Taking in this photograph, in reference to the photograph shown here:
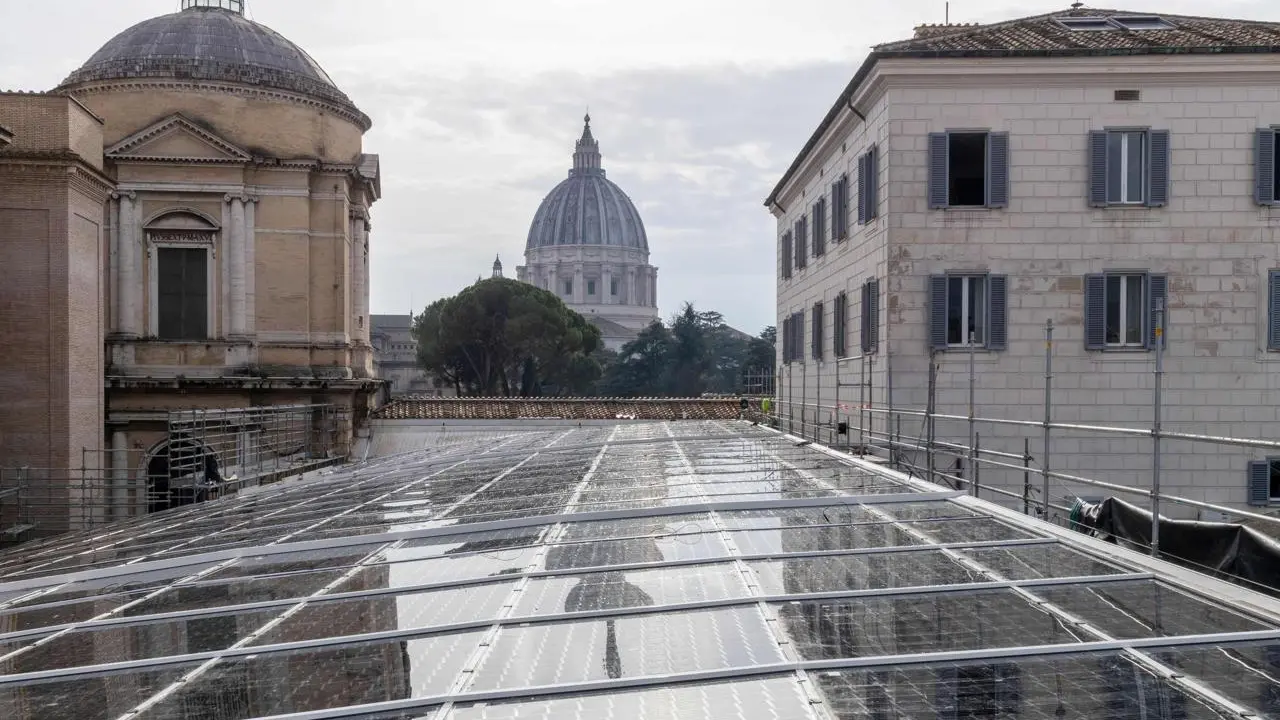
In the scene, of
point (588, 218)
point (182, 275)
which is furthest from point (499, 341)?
point (588, 218)

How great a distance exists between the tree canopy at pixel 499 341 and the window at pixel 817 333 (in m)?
43.8

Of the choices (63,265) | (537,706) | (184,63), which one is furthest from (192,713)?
(184,63)

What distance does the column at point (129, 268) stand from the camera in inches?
1432

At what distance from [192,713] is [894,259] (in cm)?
1799

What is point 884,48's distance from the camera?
21.1 metres

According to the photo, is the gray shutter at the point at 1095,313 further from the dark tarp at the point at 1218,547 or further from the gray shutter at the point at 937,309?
the dark tarp at the point at 1218,547

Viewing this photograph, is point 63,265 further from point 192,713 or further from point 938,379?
point 192,713

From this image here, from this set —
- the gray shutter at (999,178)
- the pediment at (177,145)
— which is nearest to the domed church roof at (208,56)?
the pediment at (177,145)

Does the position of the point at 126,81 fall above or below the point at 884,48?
above

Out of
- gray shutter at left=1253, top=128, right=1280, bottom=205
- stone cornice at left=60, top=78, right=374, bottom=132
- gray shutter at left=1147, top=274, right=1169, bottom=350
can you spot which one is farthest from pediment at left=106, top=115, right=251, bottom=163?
gray shutter at left=1253, top=128, right=1280, bottom=205

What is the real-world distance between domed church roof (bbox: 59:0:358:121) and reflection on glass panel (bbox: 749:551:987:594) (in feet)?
110

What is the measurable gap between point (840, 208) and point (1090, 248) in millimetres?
6076

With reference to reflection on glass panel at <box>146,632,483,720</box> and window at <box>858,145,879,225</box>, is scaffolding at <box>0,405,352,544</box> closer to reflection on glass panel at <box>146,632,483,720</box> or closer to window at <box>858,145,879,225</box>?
window at <box>858,145,879,225</box>

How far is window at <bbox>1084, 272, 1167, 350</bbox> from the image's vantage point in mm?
21578
